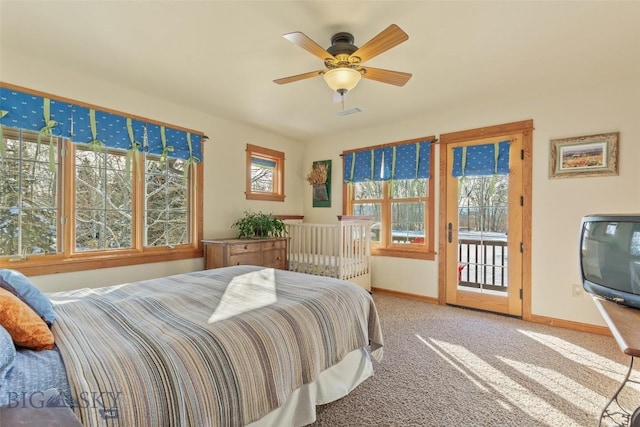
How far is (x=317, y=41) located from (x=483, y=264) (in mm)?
3167

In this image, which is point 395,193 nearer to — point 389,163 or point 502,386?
point 389,163

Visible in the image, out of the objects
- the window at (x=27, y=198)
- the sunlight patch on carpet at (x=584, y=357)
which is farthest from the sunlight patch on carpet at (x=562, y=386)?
the window at (x=27, y=198)

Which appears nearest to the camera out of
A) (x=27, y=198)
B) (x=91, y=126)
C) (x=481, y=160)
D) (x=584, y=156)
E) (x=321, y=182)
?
(x=27, y=198)

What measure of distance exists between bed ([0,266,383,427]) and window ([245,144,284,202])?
2542 millimetres

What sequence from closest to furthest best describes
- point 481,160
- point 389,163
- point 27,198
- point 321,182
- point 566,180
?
point 27,198 < point 566,180 < point 481,160 < point 389,163 < point 321,182

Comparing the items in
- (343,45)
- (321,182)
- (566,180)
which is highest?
(343,45)

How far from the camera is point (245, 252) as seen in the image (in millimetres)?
3646

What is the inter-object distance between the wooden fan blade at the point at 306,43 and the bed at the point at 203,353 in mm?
1546

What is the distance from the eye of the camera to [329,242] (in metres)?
4.07

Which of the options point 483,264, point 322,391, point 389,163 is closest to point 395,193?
point 389,163

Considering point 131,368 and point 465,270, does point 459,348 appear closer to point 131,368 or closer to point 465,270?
point 465,270

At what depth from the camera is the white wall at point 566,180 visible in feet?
9.43

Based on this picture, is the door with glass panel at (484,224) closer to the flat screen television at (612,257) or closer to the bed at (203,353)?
the flat screen television at (612,257)

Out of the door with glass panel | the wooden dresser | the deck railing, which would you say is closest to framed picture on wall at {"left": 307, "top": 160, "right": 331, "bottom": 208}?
the wooden dresser
